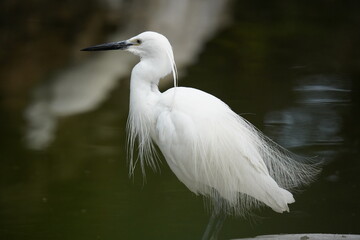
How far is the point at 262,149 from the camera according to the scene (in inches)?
134

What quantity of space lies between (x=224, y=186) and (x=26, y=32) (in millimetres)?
5732

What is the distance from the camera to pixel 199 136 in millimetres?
3232

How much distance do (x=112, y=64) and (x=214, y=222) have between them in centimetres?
431

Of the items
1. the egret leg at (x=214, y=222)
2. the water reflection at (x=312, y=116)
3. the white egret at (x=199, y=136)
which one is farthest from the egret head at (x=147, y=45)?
the water reflection at (x=312, y=116)

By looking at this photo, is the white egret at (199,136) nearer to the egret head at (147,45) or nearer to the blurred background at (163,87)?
the egret head at (147,45)

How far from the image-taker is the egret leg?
3.33m

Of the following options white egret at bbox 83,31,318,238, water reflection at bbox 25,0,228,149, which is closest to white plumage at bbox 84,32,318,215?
white egret at bbox 83,31,318,238

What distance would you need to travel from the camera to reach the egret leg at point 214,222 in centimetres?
333

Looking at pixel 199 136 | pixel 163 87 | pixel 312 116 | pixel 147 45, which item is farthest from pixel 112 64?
pixel 199 136

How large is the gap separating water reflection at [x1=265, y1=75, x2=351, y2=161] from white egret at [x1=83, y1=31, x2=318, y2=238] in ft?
6.01

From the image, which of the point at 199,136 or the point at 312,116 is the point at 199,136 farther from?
the point at 312,116

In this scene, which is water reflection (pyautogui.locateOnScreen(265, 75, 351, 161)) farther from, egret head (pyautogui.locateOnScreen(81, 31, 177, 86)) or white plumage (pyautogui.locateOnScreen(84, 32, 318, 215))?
egret head (pyautogui.locateOnScreen(81, 31, 177, 86))

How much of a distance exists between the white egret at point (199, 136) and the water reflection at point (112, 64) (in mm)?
2076

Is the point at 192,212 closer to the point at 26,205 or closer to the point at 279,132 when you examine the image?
the point at 26,205
